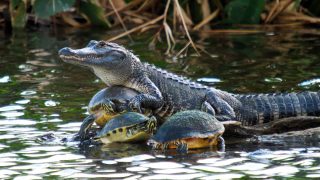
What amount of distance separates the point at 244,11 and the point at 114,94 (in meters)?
6.12

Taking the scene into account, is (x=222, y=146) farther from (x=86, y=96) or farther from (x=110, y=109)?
(x=86, y=96)

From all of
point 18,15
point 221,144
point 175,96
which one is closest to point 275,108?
point 175,96

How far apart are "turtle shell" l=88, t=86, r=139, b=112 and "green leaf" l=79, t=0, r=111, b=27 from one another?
6.08 m

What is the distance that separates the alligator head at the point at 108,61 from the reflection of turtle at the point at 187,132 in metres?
1.34

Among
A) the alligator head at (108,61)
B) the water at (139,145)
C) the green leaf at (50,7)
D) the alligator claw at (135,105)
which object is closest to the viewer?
the water at (139,145)

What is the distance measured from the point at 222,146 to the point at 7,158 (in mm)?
1642

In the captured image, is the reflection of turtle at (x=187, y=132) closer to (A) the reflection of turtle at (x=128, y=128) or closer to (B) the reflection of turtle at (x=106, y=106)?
(A) the reflection of turtle at (x=128, y=128)

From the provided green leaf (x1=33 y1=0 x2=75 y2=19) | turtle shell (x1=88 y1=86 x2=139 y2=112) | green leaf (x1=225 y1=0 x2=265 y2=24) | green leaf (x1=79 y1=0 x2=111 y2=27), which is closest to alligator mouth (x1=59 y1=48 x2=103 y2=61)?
turtle shell (x1=88 y1=86 x2=139 y2=112)

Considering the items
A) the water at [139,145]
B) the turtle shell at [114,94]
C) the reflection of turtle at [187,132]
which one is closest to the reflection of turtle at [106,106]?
the turtle shell at [114,94]

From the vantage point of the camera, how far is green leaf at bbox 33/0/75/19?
1301 cm


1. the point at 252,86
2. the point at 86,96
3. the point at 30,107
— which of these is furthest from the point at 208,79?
the point at 30,107

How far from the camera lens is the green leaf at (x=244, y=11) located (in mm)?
13370

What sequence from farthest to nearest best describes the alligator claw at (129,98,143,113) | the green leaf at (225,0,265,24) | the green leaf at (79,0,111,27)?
the green leaf at (79,0,111,27) → the green leaf at (225,0,265,24) → the alligator claw at (129,98,143,113)

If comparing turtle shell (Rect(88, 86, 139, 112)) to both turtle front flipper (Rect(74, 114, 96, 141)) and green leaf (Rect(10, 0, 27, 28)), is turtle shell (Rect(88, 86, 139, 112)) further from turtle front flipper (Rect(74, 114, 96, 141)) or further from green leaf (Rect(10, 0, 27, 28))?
green leaf (Rect(10, 0, 27, 28))
